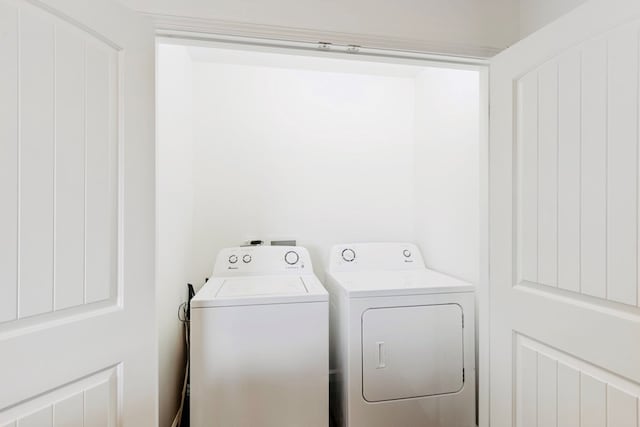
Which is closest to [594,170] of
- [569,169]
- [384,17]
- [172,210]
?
[569,169]

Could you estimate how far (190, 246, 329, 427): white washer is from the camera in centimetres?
150

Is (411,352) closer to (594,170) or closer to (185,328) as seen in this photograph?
(594,170)

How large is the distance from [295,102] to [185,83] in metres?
0.82

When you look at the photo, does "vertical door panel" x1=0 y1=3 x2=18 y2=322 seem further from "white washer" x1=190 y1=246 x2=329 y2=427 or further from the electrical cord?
the electrical cord

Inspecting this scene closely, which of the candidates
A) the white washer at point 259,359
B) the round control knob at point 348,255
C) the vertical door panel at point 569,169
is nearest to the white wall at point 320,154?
the round control knob at point 348,255

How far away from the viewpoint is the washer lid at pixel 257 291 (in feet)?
5.05

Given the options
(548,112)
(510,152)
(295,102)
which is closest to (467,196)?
(510,152)

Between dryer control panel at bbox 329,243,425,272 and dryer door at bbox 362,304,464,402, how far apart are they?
0.58m

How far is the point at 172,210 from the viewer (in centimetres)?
179

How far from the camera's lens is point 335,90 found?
2.50 metres

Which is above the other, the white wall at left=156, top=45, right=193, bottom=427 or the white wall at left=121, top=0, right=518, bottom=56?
the white wall at left=121, top=0, right=518, bottom=56

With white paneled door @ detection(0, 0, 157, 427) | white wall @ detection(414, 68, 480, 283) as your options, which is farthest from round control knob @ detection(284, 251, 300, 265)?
white paneled door @ detection(0, 0, 157, 427)

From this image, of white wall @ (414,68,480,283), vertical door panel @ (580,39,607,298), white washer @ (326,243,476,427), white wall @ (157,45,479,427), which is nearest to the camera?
vertical door panel @ (580,39,607,298)

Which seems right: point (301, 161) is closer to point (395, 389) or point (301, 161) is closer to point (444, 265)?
point (444, 265)
